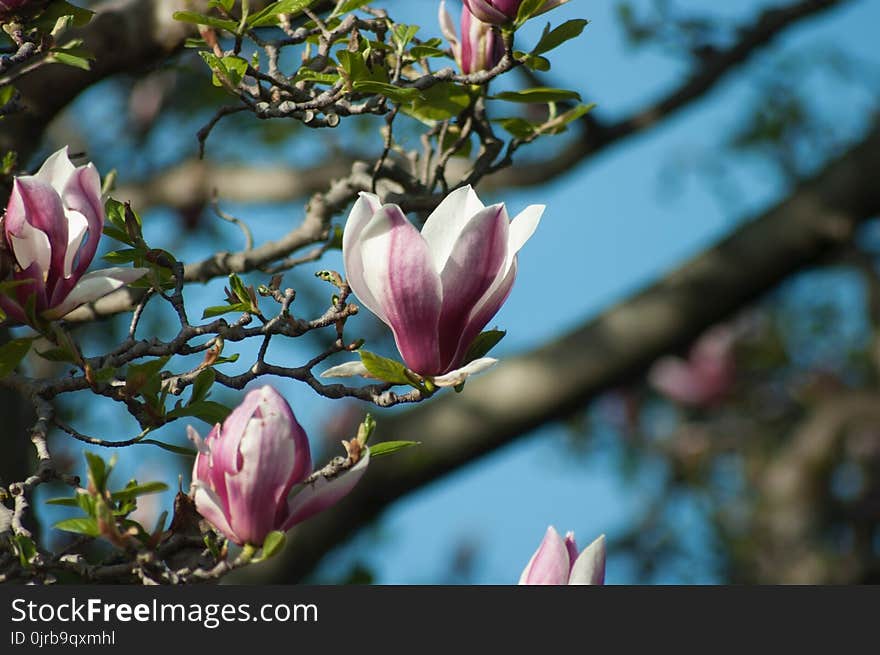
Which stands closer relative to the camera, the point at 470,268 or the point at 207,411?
the point at 470,268

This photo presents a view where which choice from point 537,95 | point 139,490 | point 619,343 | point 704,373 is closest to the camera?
point 139,490

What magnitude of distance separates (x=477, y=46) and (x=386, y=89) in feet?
0.83

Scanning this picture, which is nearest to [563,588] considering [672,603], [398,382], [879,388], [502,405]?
[672,603]

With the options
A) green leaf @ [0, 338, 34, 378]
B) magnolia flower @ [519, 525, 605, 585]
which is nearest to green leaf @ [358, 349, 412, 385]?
magnolia flower @ [519, 525, 605, 585]

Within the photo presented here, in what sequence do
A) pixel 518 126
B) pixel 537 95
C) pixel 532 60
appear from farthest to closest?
pixel 518 126 < pixel 537 95 < pixel 532 60

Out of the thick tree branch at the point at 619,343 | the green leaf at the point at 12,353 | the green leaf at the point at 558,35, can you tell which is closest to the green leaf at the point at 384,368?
the green leaf at the point at 12,353

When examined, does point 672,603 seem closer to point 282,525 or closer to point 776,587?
point 776,587

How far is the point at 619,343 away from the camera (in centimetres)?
287

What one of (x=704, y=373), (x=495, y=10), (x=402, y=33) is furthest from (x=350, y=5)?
(x=704, y=373)

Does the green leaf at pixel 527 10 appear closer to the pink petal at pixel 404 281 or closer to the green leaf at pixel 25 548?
the pink petal at pixel 404 281

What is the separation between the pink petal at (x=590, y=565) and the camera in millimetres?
1188

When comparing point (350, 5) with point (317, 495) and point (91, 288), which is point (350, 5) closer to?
point (91, 288)

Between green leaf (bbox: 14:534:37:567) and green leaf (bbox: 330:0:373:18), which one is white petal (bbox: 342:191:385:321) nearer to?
green leaf (bbox: 330:0:373:18)

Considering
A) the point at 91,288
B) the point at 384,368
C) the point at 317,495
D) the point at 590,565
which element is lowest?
the point at 590,565
